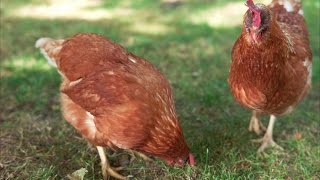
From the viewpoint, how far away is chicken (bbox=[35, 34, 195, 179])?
3.09 meters

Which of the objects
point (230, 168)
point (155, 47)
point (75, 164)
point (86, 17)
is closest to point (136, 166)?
point (75, 164)

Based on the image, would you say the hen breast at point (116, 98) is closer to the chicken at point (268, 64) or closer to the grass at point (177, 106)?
the grass at point (177, 106)

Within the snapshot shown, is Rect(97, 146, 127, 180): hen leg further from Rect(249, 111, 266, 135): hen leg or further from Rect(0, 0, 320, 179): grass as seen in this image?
Rect(249, 111, 266, 135): hen leg

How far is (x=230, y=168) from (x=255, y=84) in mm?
759

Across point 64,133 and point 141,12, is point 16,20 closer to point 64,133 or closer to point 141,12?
point 141,12

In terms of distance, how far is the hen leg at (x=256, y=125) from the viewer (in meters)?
4.09

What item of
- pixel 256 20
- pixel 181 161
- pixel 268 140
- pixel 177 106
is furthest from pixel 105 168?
pixel 256 20

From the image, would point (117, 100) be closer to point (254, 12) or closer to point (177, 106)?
point (254, 12)

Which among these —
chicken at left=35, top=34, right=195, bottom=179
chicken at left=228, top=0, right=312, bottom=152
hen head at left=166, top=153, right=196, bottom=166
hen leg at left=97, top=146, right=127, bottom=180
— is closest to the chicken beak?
chicken at left=228, top=0, right=312, bottom=152

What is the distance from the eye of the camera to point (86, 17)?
6.59 meters

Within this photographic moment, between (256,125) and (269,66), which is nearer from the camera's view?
(269,66)

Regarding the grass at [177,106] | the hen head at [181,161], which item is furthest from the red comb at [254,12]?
the grass at [177,106]

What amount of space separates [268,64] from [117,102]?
112 centimetres

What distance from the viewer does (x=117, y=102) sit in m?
3.12
